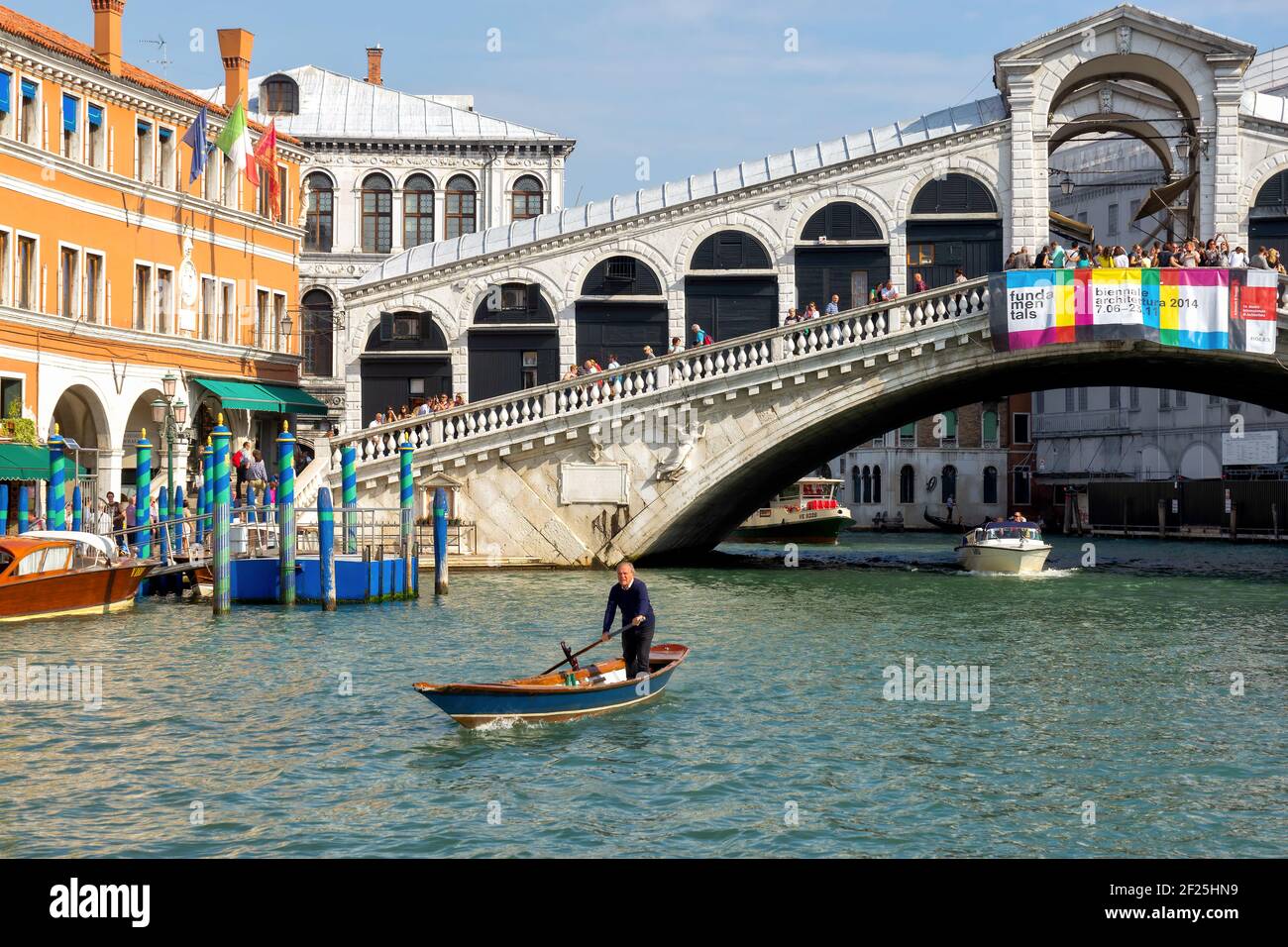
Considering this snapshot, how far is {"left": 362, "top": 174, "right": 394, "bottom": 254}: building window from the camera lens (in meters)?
52.8

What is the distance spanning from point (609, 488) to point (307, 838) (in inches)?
863

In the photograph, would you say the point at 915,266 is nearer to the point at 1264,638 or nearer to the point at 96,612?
the point at 1264,638

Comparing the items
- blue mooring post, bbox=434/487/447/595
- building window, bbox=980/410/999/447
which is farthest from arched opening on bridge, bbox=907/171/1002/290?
building window, bbox=980/410/999/447

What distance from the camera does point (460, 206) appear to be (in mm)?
53094

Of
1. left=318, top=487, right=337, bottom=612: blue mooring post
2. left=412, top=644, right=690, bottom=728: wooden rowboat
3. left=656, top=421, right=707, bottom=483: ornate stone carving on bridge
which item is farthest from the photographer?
left=656, top=421, right=707, bottom=483: ornate stone carving on bridge

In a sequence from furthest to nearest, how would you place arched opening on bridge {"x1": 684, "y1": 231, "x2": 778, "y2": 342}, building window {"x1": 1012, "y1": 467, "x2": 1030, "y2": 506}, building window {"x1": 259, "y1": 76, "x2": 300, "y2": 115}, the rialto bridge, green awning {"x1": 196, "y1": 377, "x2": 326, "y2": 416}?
building window {"x1": 1012, "y1": 467, "x2": 1030, "y2": 506}
building window {"x1": 259, "y1": 76, "x2": 300, "y2": 115}
green awning {"x1": 196, "y1": 377, "x2": 326, "y2": 416}
arched opening on bridge {"x1": 684, "y1": 231, "x2": 778, "y2": 342}
the rialto bridge

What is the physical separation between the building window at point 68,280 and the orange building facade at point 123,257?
0.03 metres

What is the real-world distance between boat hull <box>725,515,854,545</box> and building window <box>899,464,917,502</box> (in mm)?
14460

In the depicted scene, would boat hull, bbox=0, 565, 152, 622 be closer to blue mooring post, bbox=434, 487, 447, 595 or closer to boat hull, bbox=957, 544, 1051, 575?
blue mooring post, bbox=434, 487, 447, 595

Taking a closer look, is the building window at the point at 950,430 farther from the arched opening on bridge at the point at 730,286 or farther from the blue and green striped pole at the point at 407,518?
the blue and green striped pole at the point at 407,518

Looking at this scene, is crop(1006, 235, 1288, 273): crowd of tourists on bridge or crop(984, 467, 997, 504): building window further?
crop(984, 467, 997, 504): building window

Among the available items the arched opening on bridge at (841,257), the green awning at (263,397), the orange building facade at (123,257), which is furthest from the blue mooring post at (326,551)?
the arched opening on bridge at (841,257)

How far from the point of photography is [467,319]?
3725 centimetres
